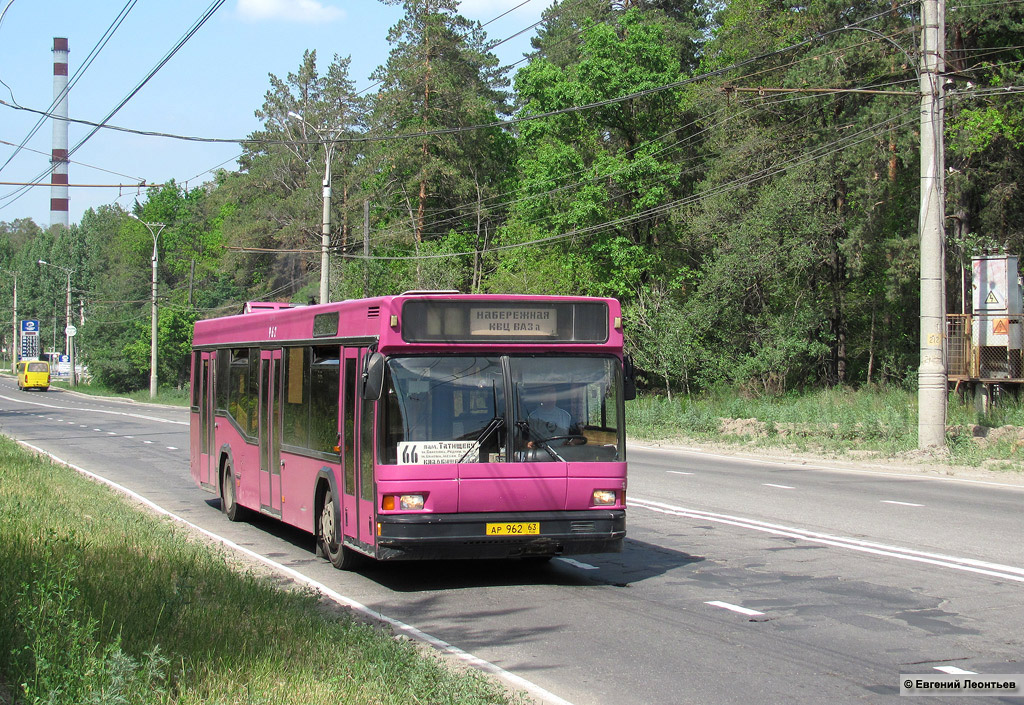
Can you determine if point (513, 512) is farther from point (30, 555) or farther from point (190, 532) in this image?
point (190, 532)

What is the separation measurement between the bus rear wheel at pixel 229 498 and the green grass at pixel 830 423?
13.3 m

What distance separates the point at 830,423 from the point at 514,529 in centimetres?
1877

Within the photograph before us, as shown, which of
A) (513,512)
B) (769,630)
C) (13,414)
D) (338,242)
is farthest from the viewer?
(338,242)

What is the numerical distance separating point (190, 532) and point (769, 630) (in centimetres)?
723

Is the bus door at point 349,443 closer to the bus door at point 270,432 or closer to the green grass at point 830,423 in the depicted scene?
the bus door at point 270,432

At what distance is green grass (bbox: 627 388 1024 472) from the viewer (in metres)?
21.6

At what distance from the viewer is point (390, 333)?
370 inches

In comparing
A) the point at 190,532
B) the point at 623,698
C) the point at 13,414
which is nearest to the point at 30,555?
the point at 190,532

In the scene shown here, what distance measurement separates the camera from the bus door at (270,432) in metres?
12.5

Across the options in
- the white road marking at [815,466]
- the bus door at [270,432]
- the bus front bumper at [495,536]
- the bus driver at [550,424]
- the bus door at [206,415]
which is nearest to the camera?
the bus front bumper at [495,536]

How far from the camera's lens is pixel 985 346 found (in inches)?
982

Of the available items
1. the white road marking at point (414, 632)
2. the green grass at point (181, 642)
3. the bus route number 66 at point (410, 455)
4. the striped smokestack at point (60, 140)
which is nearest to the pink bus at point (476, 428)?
the bus route number 66 at point (410, 455)

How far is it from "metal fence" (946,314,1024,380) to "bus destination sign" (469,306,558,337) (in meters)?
16.9

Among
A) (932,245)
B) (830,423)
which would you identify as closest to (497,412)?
(932,245)
